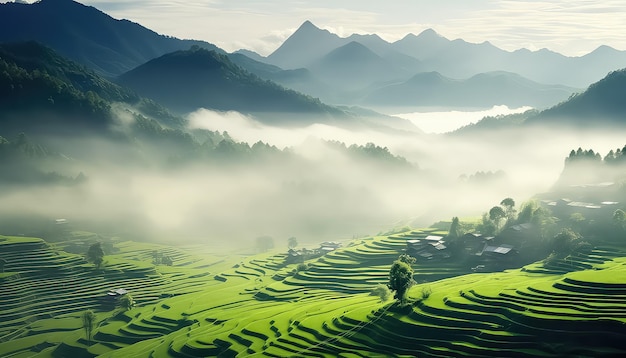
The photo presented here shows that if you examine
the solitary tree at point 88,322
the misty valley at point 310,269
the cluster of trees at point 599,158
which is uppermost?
the cluster of trees at point 599,158

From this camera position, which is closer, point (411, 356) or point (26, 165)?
point (411, 356)

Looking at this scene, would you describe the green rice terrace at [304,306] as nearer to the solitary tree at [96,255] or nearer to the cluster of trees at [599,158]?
the solitary tree at [96,255]

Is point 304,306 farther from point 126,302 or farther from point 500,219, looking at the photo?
point 500,219

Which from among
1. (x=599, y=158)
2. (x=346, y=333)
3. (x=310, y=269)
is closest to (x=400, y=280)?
(x=346, y=333)

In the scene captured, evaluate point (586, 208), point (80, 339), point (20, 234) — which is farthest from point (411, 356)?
point (20, 234)

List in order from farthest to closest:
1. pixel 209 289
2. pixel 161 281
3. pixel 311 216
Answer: pixel 311 216 < pixel 161 281 < pixel 209 289

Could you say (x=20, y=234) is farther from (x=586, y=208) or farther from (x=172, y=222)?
(x=586, y=208)

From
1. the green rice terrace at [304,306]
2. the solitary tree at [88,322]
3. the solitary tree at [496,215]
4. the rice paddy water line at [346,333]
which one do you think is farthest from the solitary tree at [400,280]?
the solitary tree at [88,322]

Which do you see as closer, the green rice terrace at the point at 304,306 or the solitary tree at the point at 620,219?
the green rice terrace at the point at 304,306

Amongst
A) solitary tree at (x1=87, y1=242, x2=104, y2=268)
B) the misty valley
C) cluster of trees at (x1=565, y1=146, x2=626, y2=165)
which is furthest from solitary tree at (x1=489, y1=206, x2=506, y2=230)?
solitary tree at (x1=87, y1=242, x2=104, y2=268)
